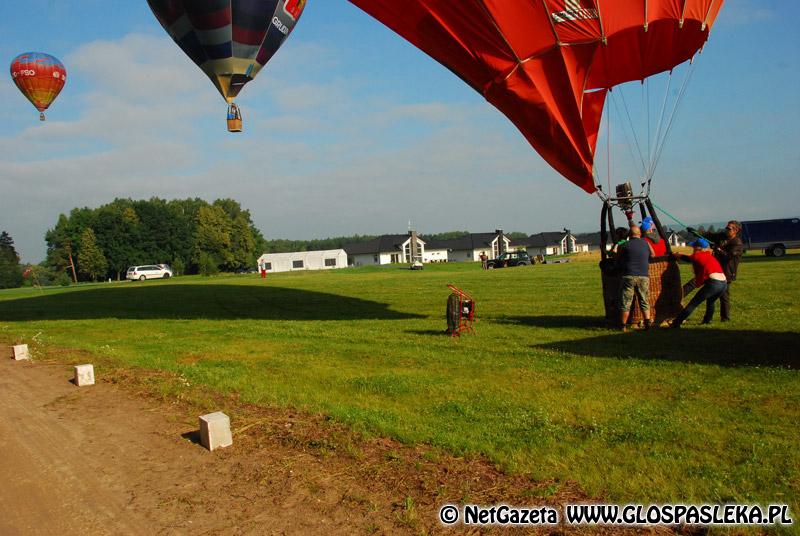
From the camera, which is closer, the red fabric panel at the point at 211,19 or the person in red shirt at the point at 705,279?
the person in red shirt at the point at 705,279

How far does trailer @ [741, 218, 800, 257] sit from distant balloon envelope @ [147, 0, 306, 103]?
37.8m

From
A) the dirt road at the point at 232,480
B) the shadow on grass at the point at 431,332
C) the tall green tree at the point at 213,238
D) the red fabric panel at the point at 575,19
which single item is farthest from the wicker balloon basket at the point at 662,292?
the tall green tree at the point at 213,238

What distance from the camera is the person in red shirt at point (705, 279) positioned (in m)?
11.2

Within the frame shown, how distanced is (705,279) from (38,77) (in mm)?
36520

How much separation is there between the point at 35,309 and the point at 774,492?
27989 millimetres

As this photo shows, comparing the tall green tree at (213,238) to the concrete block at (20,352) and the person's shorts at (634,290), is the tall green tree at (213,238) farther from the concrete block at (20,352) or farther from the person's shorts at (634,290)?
the person's shorts at (634,290)

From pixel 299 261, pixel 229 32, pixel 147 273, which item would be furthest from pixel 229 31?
pixel 299 261

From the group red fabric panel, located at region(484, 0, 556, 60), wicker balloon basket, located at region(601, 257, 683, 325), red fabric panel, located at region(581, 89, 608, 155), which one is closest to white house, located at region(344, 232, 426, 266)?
red fabric panel, located at region(581, 89, 608, 155)

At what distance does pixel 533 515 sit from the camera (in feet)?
14.0

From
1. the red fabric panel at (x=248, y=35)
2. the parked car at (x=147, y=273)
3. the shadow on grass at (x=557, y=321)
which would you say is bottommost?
the shadow on grass at (x=557, y=321)

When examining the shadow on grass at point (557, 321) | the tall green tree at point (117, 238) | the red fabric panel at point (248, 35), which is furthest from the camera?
the tall green tree at point (117, 238)

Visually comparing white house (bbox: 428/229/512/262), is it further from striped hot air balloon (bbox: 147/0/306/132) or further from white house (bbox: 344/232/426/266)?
striped hot air balloon (bbox: 147/0/306/132)

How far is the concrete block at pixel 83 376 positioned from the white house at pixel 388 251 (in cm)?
9980

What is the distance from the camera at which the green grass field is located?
499 cm
